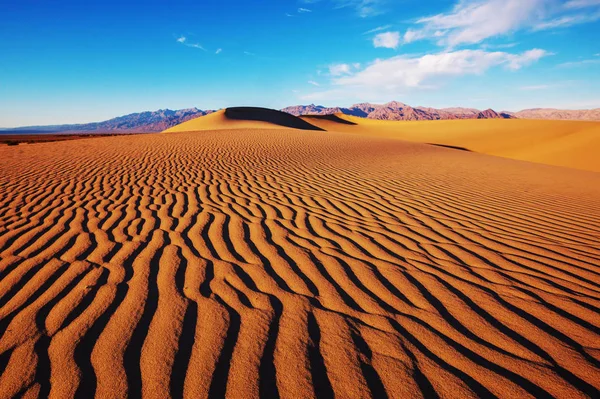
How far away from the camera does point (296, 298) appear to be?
235cm

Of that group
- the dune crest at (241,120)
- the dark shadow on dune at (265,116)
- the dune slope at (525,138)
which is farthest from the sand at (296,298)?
the dark shadow on dune at (265,116)

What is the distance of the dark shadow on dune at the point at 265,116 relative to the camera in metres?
49.2

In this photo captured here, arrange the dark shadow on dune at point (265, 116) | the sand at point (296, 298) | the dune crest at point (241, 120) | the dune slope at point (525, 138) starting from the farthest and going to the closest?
the dark shadow on dune at point (265, 116) < the dune crest at point (241, 120) < the dune slope at point (525, 138) < the sand at point (296, 298)

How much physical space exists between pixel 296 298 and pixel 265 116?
52896mm

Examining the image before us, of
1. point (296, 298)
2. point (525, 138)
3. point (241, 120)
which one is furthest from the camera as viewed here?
point (241, 120)

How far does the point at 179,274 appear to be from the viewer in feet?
8.75

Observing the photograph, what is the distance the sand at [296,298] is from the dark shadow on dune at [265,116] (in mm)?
44315

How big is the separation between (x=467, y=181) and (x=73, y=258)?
772 centimetres

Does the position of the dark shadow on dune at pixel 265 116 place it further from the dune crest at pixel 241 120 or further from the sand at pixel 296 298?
the sand at pixel 296 298

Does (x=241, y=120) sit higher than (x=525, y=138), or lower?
higher

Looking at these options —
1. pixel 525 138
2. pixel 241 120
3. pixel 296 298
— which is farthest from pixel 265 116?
pixel 296 298

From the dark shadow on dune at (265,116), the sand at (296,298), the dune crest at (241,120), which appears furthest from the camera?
the dark shadow on dune at (265,116)

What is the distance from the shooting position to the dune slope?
15.9 meters

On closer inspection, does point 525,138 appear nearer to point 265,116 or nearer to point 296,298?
point 296,298
